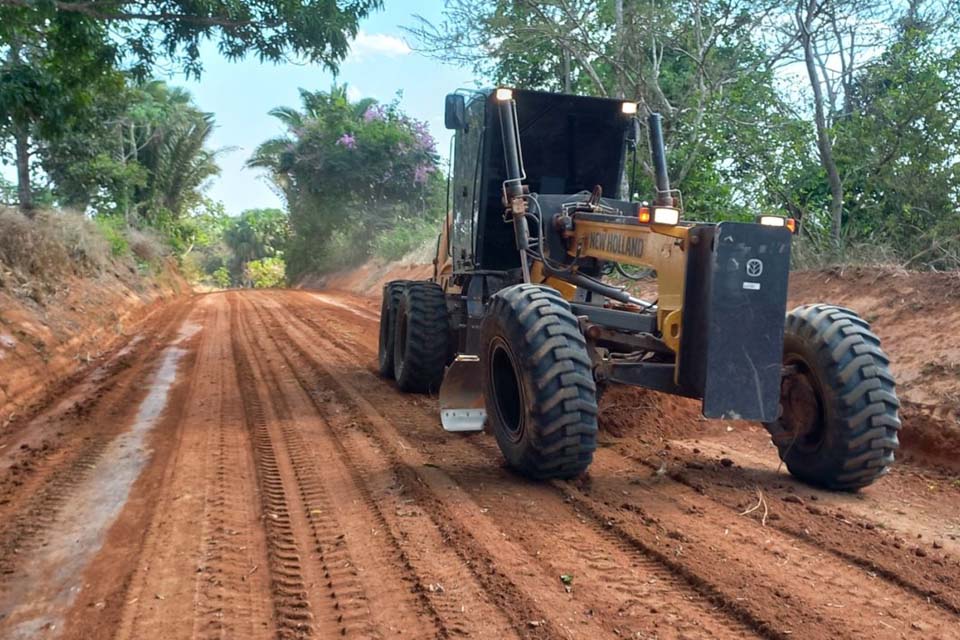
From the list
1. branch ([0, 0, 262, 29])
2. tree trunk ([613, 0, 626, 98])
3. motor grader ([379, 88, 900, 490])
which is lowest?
motor grader ([379, 88, 900, 490])

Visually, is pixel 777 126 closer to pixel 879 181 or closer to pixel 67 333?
pixel 879 181

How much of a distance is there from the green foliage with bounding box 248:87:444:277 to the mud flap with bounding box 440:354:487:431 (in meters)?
28.8

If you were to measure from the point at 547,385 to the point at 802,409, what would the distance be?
1.82m

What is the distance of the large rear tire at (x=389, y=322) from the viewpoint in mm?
9516

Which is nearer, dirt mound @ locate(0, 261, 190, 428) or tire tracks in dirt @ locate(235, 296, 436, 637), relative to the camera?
tire tracks in dirt @ locate(235, 296, 436, 637)

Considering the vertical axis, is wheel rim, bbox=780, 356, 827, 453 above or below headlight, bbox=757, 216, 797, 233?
below

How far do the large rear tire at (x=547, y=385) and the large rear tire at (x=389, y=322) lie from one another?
4186 millimetres

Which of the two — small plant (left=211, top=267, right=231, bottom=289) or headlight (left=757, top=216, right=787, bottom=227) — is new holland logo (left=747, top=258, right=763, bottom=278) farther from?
small plant (left=211, top=267, right=231, bottom=289)

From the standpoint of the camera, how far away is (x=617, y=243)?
230 inches

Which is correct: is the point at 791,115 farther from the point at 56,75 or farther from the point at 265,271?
the point at 265,271

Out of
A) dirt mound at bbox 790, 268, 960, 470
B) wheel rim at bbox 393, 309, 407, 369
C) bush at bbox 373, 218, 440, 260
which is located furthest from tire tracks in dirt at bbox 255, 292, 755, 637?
bush at bbox 373, 218, 440, 260

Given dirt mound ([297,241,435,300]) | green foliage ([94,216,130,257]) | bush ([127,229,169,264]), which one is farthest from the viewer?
dirt mound ([297,241,435,300])

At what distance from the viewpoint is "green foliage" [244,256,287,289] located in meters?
58.6

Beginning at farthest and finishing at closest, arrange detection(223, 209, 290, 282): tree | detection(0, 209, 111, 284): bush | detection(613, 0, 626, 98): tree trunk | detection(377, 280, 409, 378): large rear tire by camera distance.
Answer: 1. detection(223, 209, 290, 282): tree
2. detection(613, 0, 626, 98): tree trunk
3. detection(0, 209, 111, 284): bush
4. detection(377, 280, 409, 378): large rear tire
